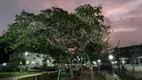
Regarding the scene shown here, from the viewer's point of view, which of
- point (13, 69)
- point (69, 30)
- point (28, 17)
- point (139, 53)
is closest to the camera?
point (28, 17)

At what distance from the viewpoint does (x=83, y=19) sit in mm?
20641

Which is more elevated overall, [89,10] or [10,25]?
[89,10]

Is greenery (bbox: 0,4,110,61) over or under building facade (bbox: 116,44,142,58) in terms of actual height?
over

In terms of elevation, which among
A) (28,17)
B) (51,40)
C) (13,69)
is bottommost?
(13,69)

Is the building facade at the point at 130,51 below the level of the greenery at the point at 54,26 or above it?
below

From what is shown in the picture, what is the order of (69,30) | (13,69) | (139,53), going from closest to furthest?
1. (69,30)
2. (13,69)
3. (139,53)

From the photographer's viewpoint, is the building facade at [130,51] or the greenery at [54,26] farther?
the building facade at [130,51]

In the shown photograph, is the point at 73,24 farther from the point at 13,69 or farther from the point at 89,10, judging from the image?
Result: the point at 13,69

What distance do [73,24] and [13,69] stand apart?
95.7 ft

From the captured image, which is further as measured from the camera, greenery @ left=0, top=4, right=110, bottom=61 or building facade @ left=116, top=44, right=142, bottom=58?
building facade @ left=116, top=44, right=142, bottom=58

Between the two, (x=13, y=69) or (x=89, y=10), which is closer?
(x=89, y=10)

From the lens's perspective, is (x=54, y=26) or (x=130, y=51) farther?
(x=130, y=51)

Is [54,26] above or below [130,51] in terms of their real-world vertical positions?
above

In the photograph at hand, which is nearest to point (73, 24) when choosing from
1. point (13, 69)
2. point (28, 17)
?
point (28, 17)
